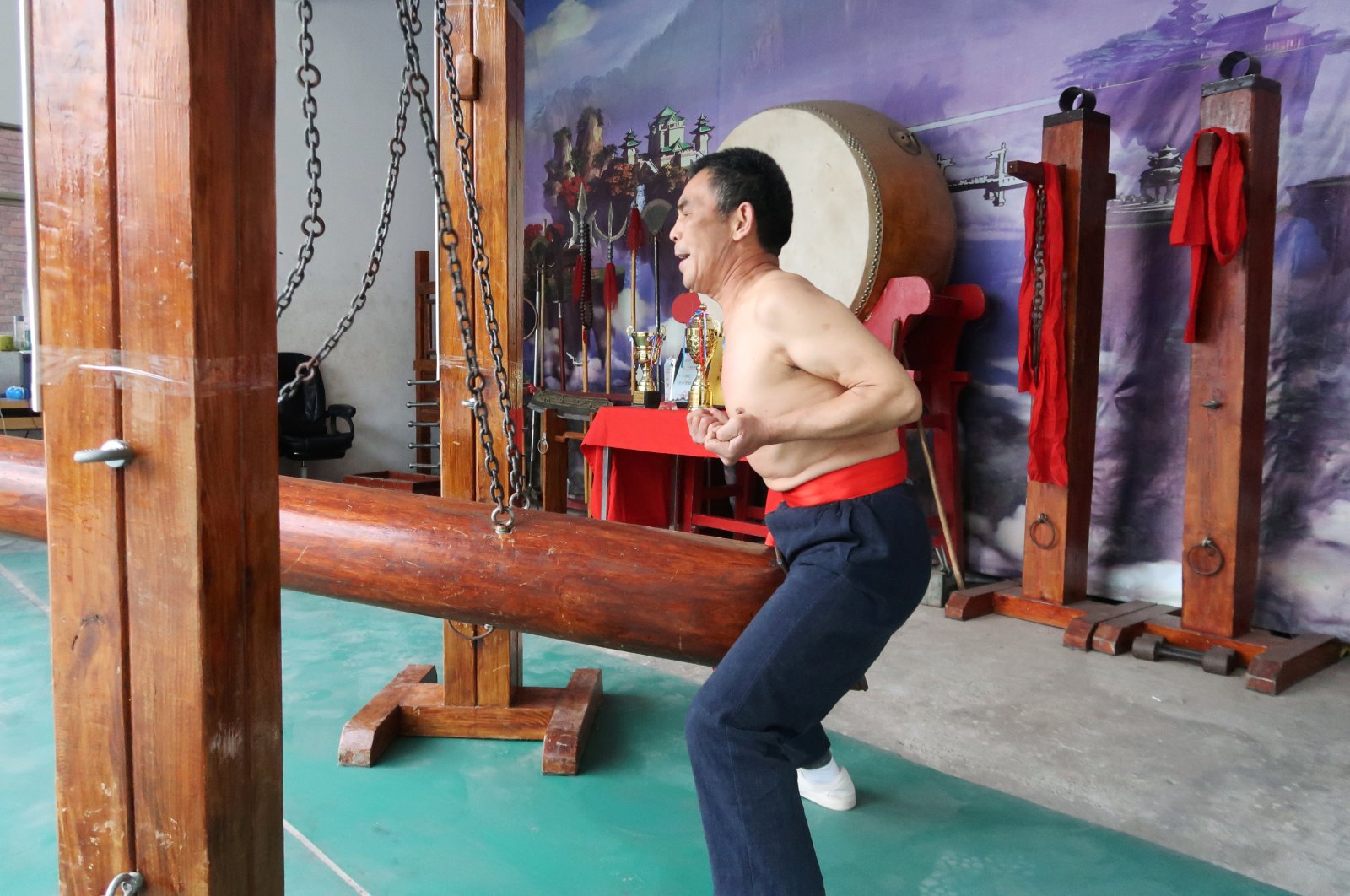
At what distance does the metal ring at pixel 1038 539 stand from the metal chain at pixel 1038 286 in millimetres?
634

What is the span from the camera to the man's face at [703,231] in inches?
82.0

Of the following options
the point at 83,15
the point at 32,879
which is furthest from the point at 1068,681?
the point at 83,15

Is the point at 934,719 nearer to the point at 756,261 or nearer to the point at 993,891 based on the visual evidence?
the point at 993,891

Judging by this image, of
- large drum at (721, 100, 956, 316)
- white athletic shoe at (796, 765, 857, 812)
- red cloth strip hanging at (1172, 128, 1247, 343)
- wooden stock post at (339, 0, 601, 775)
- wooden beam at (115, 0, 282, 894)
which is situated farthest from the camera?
large drum at (721, 100, 956, 316)

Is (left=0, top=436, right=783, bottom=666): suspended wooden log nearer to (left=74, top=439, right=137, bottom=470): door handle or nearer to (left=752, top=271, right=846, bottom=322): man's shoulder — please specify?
(left=752, top=271, right=846, bottom=322): man's shoulder

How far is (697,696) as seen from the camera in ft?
5.82

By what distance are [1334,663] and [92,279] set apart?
171 inches

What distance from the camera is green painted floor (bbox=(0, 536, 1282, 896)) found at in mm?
2186

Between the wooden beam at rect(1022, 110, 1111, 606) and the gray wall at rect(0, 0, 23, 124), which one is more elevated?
the gray wall at rect(0, 0, 23, 124)


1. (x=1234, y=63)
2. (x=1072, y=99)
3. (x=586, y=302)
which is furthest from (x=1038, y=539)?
(x=586, y=302)

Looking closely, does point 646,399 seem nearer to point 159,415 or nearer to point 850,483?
point 850,483

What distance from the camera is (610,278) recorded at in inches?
270

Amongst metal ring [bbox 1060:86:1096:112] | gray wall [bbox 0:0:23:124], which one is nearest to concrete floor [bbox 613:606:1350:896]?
metal ring [bbox 1060:86:1096:112]

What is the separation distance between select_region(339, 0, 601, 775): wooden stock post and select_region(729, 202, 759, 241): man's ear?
1.08 metres
